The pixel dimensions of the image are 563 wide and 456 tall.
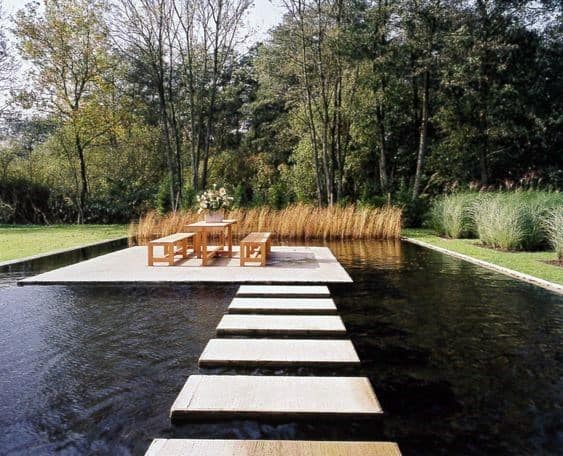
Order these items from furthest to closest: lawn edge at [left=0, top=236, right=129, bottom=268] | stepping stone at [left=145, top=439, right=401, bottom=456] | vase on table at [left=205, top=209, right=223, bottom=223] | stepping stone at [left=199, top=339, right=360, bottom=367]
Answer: vase on table at [left=205, top=209, right=223, bottom=223] < lawn edge at [left=0, top=236, right=129, bottom=268] < stepping stone at [left=199, top=339, right=360, bottom=367] < stepping stone at [left=145, top=439, right=401, bottom=456]

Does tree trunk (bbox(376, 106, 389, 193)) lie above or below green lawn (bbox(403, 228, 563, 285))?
above

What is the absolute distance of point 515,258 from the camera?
654cm

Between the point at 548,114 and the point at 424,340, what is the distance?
47.1 feet

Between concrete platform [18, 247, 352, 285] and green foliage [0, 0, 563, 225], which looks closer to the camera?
concrete platform [18, 247, 352, 285]

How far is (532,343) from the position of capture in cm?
297

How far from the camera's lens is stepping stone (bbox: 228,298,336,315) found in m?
3.68

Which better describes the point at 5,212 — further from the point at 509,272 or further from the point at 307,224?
the point at 509,272

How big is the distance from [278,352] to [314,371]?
305 millimetres

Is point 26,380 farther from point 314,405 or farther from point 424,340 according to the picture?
point 424,340

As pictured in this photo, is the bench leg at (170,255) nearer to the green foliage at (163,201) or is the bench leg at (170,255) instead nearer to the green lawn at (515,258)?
the green lawn at (515,258)

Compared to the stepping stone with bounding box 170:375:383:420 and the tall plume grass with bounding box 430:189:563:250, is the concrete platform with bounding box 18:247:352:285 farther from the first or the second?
the tall plume grass with bounding box 430:189:563:250

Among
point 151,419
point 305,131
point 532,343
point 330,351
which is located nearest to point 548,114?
point 305,131

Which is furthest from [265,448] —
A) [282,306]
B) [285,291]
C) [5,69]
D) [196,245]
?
[5,69]

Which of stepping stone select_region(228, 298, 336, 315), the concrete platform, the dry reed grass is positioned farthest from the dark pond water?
the dry reed grass
